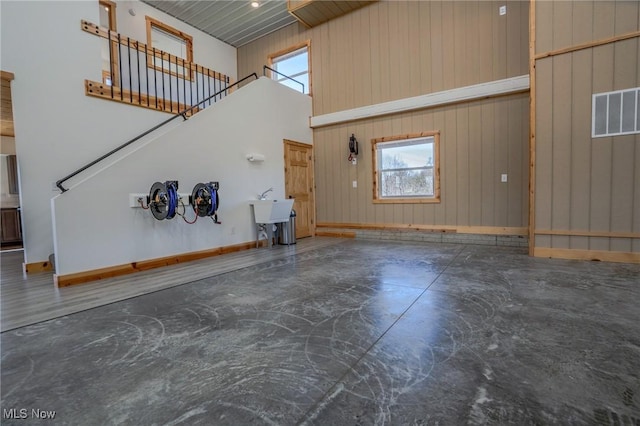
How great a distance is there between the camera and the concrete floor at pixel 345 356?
133 cm

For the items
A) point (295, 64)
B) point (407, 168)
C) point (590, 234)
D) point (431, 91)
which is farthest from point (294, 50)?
point (590, 234)

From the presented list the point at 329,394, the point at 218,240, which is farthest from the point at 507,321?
the point at 218,240

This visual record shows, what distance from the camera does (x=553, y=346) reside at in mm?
1829

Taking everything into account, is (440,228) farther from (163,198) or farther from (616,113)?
(163,198)

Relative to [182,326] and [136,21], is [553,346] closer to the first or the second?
[182,326]

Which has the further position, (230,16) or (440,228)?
(230,16)

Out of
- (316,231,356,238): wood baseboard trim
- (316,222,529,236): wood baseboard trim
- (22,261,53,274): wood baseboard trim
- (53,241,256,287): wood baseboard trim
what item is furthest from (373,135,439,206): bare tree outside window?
(22,261,53,274): wood baseboard trim

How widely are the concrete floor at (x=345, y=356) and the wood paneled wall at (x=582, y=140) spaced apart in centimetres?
106

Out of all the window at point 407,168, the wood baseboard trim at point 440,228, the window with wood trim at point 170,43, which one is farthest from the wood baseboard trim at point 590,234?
the window with wood trim at point 170,43

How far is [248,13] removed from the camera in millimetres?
7207

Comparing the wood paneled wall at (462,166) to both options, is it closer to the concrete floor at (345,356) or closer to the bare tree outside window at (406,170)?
the bare tree outside window at (406,170)

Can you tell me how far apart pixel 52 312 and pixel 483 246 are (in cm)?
589

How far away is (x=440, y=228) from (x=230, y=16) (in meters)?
6.92

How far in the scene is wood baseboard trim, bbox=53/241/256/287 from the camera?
3.53 metres
